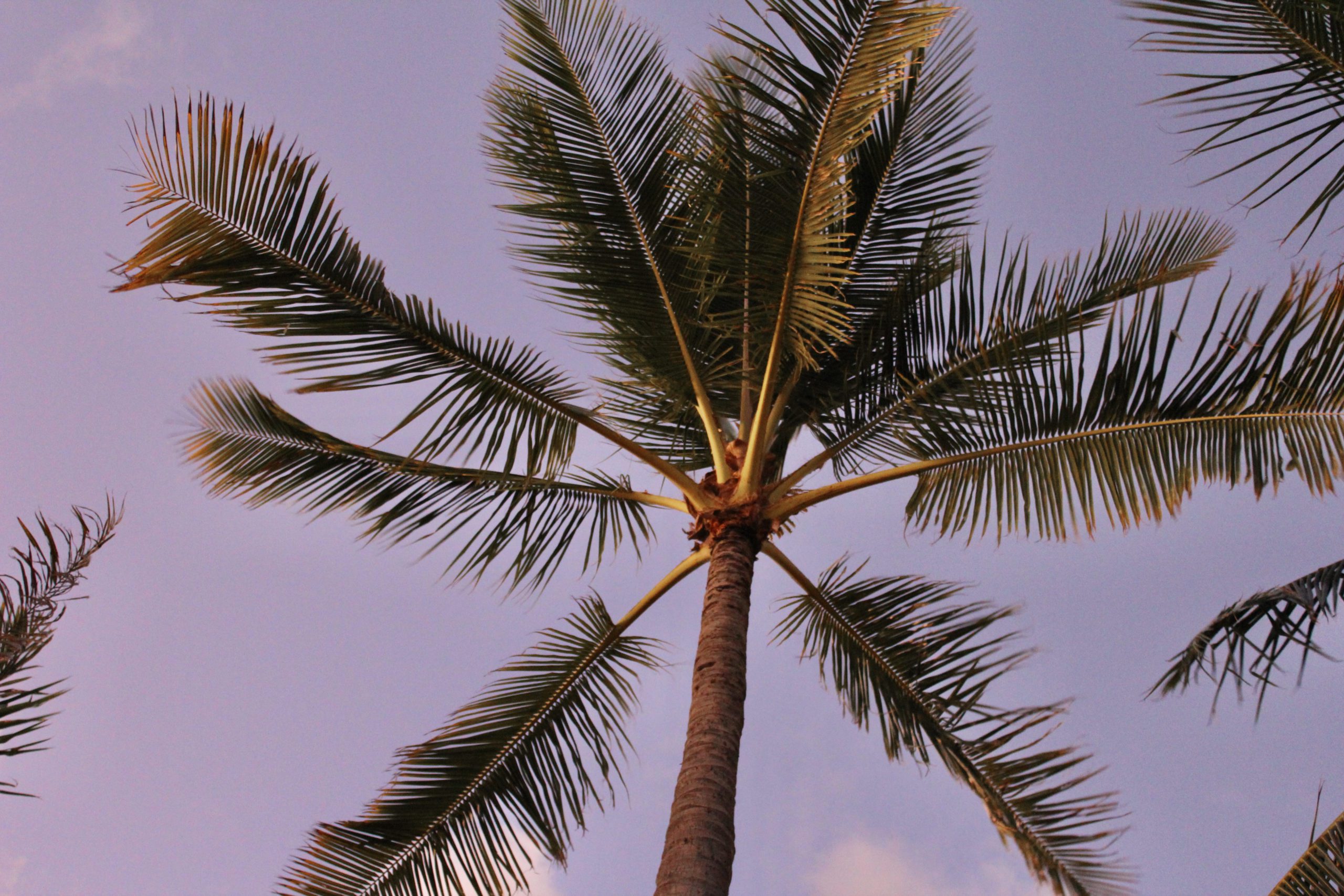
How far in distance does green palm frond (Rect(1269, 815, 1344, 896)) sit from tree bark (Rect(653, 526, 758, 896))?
2.38 metres

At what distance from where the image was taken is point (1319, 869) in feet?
14.3

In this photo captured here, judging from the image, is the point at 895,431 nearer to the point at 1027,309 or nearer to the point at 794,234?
the point at 1027,309

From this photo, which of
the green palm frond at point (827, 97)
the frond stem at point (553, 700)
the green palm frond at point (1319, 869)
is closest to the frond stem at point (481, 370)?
the frond stem at point (553, 700)

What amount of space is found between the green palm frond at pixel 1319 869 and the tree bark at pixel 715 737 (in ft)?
7.82

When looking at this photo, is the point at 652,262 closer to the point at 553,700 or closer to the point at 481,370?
the point at 481,370

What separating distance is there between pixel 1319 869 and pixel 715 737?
101 inches

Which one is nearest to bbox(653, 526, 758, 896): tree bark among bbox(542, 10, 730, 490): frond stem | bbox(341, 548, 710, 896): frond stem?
bbox(341, 548, 710, 896): frond stem

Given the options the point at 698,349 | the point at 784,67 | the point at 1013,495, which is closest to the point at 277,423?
the point at 698,349

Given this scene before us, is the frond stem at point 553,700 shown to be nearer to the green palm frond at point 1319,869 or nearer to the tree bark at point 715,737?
A: the tree bark at point 715,737

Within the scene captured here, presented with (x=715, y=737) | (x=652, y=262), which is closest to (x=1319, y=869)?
(x=715, y=737)

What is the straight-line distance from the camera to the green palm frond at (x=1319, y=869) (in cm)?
423

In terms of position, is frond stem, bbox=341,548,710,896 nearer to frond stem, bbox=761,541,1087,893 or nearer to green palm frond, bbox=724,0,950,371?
frond stem, bbox=761,541,1087,893

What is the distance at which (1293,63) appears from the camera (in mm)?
3457

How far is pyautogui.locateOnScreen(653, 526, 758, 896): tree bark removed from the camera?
4.09 meters
